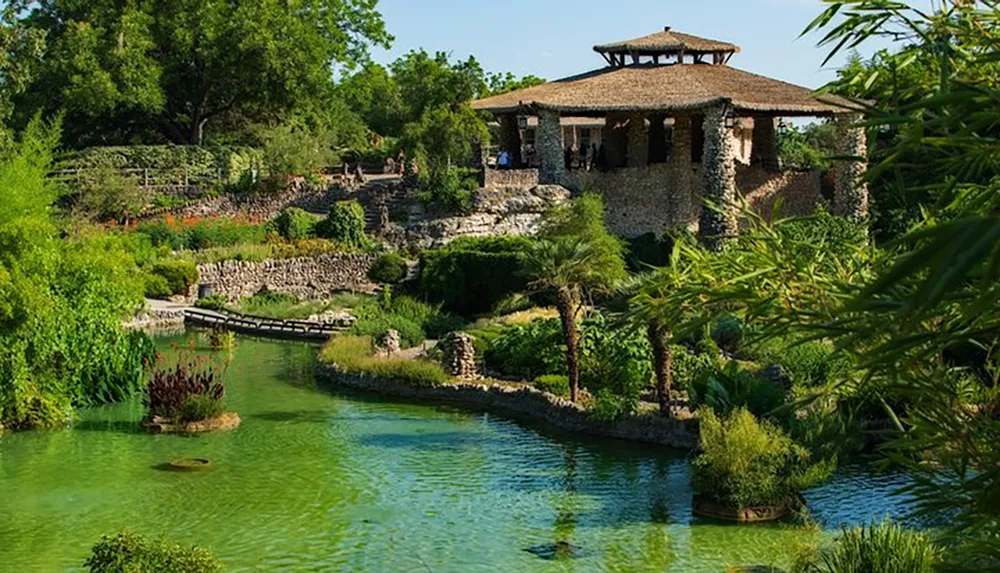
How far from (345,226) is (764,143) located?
1579 centimetres

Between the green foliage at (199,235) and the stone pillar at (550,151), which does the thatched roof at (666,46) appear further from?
the green foliage at (199,235)

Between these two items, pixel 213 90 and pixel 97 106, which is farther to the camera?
pixel 213 90

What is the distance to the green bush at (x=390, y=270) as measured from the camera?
40.8 m

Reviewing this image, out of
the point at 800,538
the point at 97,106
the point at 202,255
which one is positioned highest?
the point at 97,106

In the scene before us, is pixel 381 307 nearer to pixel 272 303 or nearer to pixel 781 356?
pixel 272 303

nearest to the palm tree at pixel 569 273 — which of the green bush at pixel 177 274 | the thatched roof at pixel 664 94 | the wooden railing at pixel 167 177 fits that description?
the thatched roof at pixel 664 94

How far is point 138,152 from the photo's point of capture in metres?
54.0

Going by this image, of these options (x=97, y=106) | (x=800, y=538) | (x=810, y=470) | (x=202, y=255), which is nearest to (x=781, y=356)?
(x=810, y=470)

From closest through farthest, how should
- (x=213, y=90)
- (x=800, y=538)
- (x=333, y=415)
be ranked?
(x=800, y=538)
(x=333, y=415)
(x=213, y=90)

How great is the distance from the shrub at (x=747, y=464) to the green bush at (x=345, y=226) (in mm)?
27088

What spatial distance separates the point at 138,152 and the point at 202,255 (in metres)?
14.1

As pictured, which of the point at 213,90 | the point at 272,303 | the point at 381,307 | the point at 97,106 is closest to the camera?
the point at 381,307

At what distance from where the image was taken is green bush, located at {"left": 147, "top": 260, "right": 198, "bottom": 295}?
40.2 meters

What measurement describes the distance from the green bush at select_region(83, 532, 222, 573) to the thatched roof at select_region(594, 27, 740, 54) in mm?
35988
